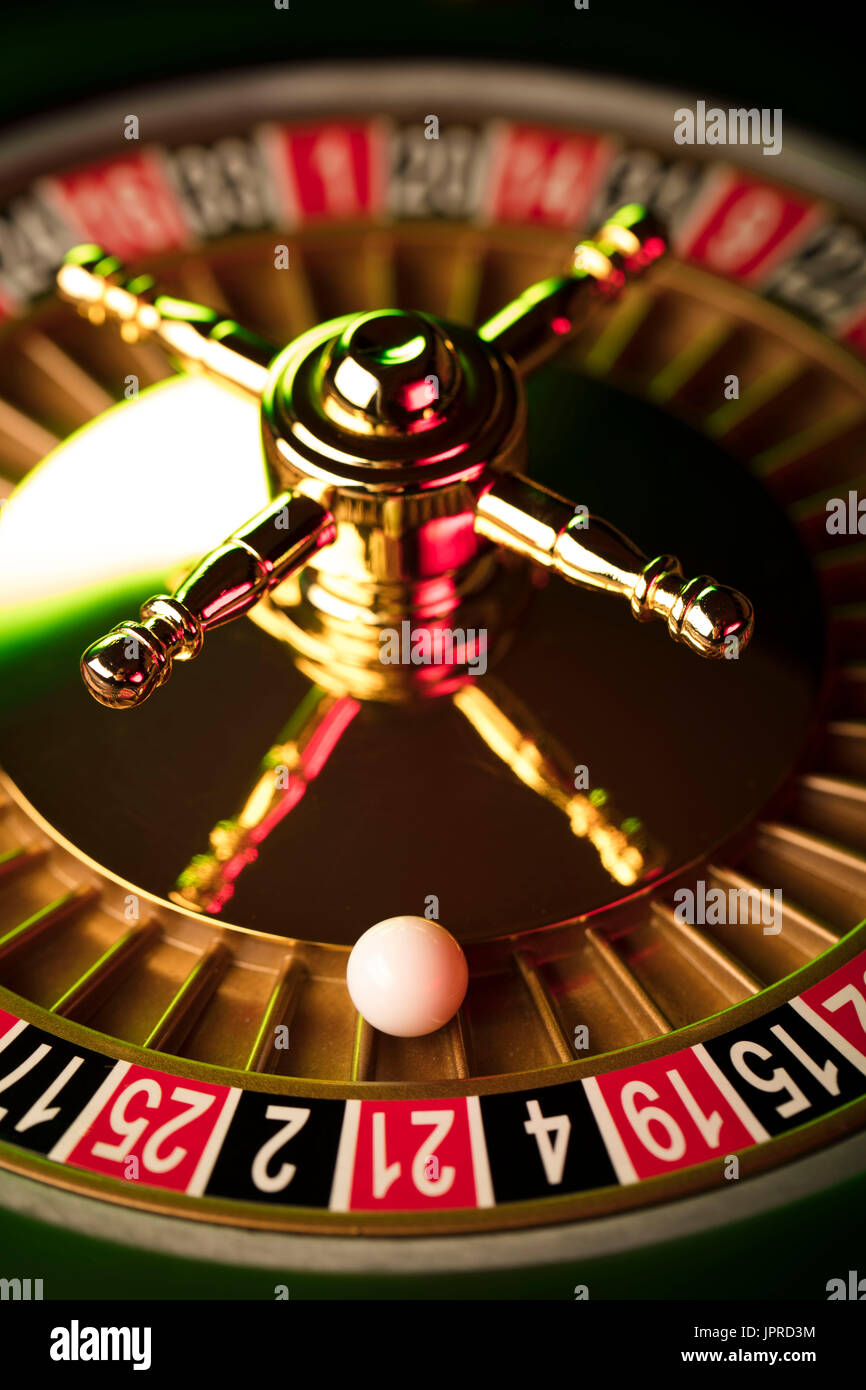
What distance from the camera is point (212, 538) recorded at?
5.22 ft

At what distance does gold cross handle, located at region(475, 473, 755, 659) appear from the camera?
121cm

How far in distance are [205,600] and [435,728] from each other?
1.02 ft

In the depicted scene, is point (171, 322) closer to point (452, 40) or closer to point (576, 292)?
point (576, 292)

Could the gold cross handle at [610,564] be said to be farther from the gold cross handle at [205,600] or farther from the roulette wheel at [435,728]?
the gold cross handle at [205,600]

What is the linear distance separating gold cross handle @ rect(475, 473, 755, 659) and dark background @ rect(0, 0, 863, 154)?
103cm

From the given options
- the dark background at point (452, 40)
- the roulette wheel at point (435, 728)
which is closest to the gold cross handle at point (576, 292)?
the roulette wheel at point (435, 728)

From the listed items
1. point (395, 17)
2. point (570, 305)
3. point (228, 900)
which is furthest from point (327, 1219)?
point (395, 17)

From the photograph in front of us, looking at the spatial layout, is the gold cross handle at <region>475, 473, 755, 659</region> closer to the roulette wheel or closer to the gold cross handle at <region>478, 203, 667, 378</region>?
the roulette wheel

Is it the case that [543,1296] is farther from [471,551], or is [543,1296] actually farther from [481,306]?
[481,306]

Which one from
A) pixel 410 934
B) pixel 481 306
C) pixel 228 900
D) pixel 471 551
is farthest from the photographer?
pixel 481 306

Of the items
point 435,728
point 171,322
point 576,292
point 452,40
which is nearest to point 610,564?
point 435,728

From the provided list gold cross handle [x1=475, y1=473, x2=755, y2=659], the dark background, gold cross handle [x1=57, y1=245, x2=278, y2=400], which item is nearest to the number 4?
gold cross handle [x1=475, y1=473, x2=755, y2=659]

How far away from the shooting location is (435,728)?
143 centimetres
